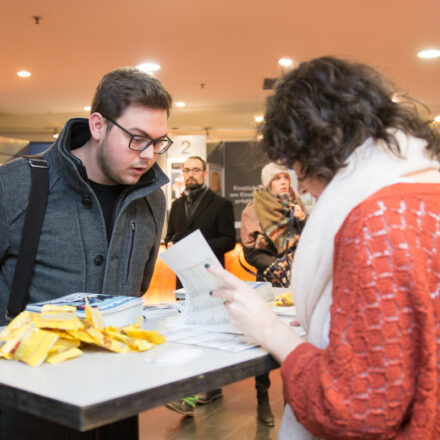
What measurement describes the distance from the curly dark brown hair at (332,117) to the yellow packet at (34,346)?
25.4 inches

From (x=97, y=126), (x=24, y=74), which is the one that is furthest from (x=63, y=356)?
(x=24, y=74)

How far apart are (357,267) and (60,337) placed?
2.30ft

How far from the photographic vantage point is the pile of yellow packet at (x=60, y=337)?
1256 millimetres

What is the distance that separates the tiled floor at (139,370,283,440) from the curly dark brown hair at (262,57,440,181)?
2662 millimetres

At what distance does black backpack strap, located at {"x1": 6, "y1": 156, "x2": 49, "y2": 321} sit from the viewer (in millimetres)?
1875

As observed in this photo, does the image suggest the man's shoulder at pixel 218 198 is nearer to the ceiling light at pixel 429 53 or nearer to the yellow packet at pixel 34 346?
the ceiling light at pixel 429 53

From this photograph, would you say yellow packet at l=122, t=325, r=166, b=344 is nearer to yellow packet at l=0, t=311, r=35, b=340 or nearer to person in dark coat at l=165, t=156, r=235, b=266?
yellow packet at l=0, t=311, r=35, b=340

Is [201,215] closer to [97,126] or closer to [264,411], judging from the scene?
[264,411]

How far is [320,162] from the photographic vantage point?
124 centimetres

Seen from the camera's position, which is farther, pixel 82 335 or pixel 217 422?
pixel 217 422

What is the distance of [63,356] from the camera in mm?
1269

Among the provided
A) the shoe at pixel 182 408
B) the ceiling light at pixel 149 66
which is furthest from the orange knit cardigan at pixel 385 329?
the ceiling light at pixel 149 66

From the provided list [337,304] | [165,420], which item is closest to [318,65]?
[337,304]

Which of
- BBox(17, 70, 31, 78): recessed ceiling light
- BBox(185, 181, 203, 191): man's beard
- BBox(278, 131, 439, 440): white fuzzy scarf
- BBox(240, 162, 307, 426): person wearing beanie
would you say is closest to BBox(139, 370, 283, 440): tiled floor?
BBox(240, 162, 307, 426): person wearing beanie
